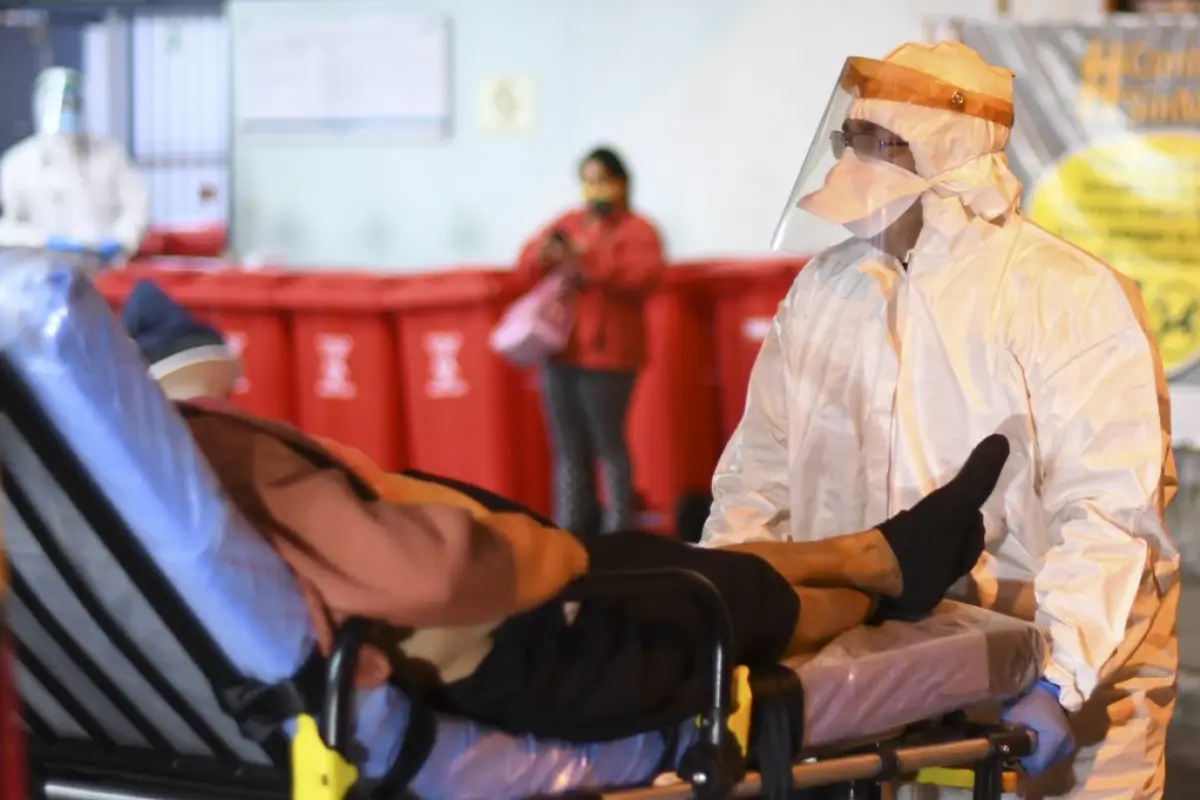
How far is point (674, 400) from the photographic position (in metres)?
6.75

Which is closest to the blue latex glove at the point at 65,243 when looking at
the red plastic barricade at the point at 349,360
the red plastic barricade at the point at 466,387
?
the red plastic barricade at the point at 349,360

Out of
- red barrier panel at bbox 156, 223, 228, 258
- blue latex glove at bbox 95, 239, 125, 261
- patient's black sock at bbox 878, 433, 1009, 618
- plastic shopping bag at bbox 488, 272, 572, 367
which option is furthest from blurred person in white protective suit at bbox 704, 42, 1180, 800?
red barrier panel at bbox 156, 223, 228, 258

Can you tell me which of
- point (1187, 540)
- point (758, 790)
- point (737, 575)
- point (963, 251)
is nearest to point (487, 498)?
point (737, 575)

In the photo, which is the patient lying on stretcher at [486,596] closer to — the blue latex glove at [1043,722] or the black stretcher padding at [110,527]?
the black stretcher padding at [110,527]

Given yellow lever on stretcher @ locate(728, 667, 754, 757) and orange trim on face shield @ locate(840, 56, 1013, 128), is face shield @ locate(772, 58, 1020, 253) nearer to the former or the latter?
orange trim on face shield @ locate(840, 56, 1013, 128)

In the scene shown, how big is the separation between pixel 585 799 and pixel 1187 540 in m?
4.25

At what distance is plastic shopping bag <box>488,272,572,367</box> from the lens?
5797 mm

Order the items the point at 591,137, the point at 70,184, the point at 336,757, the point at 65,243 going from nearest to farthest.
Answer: the point at 336,757
the point at 65,243
the point at 70,184
the point at 591,137

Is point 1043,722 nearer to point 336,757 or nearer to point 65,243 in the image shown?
point 336,757

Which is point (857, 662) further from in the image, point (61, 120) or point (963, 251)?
point (61, 120)

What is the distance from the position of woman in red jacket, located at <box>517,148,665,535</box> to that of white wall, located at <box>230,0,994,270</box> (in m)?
1.58

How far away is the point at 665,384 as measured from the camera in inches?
265

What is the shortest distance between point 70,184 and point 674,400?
114 inches

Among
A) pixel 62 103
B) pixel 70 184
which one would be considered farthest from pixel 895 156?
pixel 62 103
